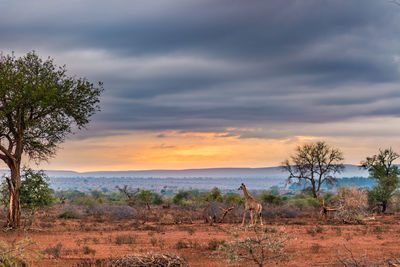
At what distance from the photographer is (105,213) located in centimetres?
3906

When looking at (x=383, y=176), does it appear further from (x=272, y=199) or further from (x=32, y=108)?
(x=32, y=108)

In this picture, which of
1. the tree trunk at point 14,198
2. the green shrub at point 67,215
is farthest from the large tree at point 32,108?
the green shrub at point 67,215

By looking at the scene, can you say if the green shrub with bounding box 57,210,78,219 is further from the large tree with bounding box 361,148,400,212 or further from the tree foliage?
the large tree with bounding box 361,148,400,212

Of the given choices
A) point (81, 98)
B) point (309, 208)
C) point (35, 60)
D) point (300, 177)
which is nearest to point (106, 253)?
point (81, 98)

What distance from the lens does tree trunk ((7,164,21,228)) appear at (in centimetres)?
2362

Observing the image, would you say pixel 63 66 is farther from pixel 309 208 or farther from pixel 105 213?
pixel 309 208

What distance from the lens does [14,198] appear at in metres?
23.8

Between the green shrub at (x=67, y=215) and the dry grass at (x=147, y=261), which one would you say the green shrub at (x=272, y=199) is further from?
the dry grass at (x=147, y=261)

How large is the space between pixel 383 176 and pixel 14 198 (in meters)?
38.5

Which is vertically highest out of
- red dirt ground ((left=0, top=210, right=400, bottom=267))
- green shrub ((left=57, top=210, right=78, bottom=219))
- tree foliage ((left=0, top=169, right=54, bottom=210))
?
tree foliage ((left=0, top=169, right=54, bottom=210))

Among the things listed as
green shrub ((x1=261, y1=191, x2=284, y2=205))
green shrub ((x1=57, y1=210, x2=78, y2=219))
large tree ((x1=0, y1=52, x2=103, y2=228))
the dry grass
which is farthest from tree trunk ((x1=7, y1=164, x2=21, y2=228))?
green shrub ((x1=261, y1=191, x2=284, y2=205))

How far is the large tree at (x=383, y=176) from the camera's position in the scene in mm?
41531

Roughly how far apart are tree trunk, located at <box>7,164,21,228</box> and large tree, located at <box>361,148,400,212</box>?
32.9m

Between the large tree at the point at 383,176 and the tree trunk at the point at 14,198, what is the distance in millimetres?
32878
